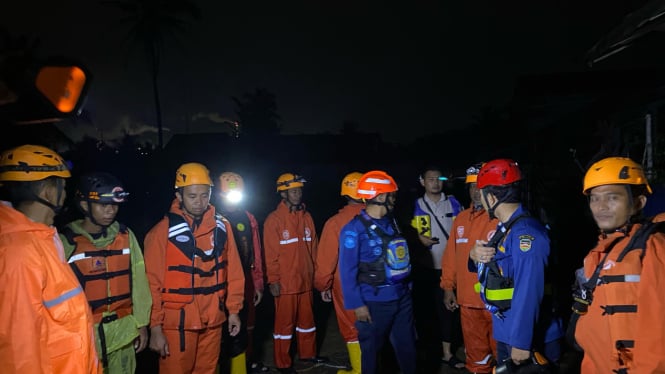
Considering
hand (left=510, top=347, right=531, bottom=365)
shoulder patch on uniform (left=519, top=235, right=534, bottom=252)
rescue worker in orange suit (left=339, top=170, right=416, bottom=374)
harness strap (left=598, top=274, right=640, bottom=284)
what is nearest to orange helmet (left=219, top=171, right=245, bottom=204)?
rescue worker in orange suit (left=339, top=170, right=416, bottom=374)

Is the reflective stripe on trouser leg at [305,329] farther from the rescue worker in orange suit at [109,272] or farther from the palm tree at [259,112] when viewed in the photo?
the palm tree at [259,112]

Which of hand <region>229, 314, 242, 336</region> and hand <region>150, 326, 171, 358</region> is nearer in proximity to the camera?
hand <region>150, 326, 171, 358</region>

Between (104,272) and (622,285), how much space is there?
386 cm

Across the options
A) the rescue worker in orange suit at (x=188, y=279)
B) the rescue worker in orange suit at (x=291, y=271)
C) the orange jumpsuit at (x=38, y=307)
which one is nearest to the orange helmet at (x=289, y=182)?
the rescue worker in orange suit at (x=291, y=271)

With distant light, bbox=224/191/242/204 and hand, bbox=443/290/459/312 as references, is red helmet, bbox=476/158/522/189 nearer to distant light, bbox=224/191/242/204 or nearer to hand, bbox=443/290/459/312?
hand, bbox=443/290/459/312

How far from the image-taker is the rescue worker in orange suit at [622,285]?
2043 mm

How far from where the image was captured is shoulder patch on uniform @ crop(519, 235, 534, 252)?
282 cm

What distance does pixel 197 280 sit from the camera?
12.5ft

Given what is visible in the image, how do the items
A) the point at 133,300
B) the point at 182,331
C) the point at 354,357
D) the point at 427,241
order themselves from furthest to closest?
the point at 427,241, the point at 354,357, the point at 182,331, the point at 133,300

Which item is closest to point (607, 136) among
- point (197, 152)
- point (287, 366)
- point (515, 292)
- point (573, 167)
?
point (573, 167)

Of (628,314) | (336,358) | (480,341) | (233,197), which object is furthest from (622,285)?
(233,197)

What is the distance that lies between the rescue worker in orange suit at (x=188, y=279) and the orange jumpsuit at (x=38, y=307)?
1211 millimetres

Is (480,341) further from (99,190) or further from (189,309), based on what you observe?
(99,190)

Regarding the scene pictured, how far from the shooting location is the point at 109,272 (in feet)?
11.4
